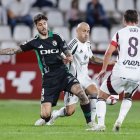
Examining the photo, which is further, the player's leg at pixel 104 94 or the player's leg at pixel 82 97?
the player's leg at pixel 82 97

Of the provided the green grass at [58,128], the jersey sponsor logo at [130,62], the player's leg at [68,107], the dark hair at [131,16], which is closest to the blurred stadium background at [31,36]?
the green grass at [58,128]

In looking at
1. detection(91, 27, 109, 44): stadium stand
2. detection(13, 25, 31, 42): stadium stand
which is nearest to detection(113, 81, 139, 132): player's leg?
detection(13, 25, 31, 42): stadium stand

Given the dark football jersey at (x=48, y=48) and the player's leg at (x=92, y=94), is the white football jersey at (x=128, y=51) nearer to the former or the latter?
the dark football jersey at (x=48, y=48)

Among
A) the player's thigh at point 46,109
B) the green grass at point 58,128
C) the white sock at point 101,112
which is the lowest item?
the green grass at point 58,128

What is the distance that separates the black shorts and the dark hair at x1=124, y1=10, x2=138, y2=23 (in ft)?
6.21

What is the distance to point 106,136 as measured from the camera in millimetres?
12586

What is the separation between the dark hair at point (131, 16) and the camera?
1316 cm

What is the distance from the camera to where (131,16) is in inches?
519

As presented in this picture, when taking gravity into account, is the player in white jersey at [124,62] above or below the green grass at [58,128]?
above

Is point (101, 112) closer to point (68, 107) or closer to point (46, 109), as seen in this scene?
point (46, 109)

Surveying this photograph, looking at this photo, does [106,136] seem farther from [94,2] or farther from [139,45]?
[94,2]

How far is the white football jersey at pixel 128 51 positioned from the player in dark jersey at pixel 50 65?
1312 millimetres

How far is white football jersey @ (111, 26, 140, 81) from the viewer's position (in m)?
13.2

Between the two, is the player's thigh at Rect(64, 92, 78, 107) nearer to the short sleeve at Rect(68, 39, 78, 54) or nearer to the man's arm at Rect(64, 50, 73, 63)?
the short sleeve at Rect(68, 39, 78, 54)
